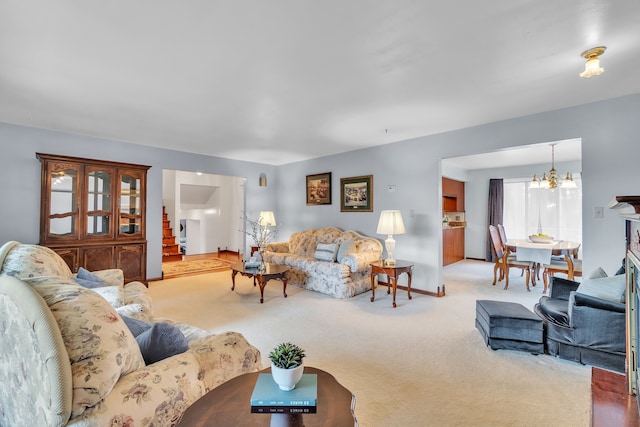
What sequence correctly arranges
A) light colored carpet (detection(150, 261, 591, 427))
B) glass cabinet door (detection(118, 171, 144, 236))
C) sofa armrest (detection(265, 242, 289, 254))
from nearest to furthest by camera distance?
light colored carpet (detection(150, 261, 591, 427))
glass cabinet door (detection(118, 171, 144, 236))
sofa armrest (detection(265, 242, 289, 254))

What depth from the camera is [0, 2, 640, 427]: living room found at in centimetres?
259

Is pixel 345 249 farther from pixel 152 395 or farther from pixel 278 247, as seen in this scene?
pixel 152 395

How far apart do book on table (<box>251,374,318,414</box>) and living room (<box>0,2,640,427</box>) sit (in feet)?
3.08

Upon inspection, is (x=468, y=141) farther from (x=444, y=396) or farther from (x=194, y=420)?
(x=194, y=420)

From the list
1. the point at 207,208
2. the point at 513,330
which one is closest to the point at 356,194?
the point at 513,330

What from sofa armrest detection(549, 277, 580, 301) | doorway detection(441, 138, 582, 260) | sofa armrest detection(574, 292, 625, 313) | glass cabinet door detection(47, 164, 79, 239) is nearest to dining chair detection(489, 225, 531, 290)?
doorway detection(441, 138, 582, 260)

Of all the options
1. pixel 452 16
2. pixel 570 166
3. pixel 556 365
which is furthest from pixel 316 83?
pixel 570 166

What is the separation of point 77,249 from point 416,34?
4954mm

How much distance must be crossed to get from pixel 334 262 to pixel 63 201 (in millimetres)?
4061

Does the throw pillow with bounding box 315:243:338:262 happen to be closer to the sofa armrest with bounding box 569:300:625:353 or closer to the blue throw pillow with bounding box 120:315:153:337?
the sofa armrest with bounding box 569:300:625:353

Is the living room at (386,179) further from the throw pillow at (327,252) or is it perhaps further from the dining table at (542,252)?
the throw pillow at (327,252)

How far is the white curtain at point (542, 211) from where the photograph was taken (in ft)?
21.8

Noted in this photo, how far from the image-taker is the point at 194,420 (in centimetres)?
104

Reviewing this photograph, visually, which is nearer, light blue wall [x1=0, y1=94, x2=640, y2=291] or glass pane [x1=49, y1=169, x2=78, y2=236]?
light blue wall [x1=0, y1=94, x2=640, y2=291]
